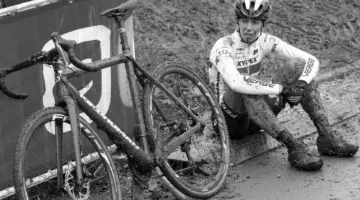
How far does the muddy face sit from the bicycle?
582mm

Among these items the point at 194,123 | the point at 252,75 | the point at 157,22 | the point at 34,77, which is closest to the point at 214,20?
the point at 157,22

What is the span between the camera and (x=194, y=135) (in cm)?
636

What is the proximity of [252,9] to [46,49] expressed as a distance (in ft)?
5.81

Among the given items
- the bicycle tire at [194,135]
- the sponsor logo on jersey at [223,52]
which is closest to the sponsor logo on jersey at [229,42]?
the sponsor logo on jersey at [223,52]

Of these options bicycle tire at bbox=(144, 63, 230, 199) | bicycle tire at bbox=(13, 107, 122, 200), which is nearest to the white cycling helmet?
bicycle tire at bbox=(144, 63, 230, 199)

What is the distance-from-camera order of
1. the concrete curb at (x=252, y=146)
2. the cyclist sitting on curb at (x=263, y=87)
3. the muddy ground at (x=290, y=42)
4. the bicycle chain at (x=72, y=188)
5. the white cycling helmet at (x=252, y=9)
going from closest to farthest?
1. the bicycle chain at (x=72, y=188)
2. the muddy ground at (x=290, y=42)
3. the cyclist sitting on curb at (x=263, y=87)
4. the white cycling helmet at (x=252, y=9)
5. the concrete curb at (x=252, y=146)

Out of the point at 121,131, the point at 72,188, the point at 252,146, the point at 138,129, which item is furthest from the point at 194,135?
the point at 72,188

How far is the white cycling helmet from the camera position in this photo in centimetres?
630

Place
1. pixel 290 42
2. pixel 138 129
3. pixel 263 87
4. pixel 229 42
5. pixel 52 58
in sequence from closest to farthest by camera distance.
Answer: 1. pixel 52 58
2. pixel 138 129
3. pixel 263 87
4. pixel 229 42
5. pixel 290 42

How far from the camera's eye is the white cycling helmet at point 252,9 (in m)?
6.30

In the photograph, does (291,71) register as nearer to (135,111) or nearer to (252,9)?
(252,9)

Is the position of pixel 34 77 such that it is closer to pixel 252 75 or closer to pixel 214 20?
pixel 252 75

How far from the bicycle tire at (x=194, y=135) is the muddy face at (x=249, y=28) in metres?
0.56

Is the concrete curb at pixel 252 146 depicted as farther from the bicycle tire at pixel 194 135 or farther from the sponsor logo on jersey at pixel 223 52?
the sponsor logo on jersey at pixel 223 52
